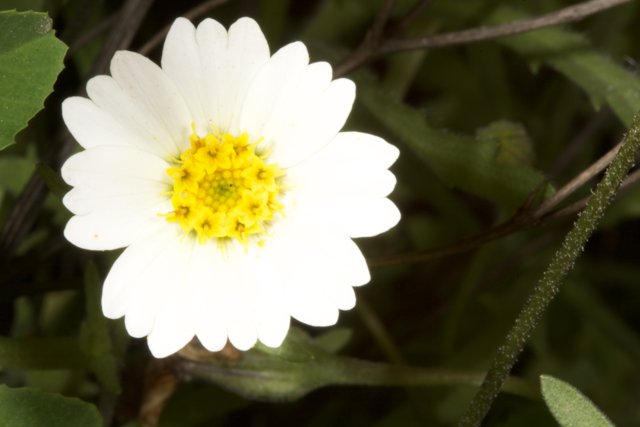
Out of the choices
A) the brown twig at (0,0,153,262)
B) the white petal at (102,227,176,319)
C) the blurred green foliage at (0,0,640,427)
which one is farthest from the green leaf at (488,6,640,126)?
the white petal at (102,227,176,319)

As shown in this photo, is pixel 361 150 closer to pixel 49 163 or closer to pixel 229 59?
pixel 229 59

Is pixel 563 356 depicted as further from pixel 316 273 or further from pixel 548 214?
pixel 316 273

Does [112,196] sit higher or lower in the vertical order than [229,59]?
lower

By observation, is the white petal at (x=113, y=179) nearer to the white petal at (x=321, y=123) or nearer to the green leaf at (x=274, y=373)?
the white petal at (x=321, y=123)

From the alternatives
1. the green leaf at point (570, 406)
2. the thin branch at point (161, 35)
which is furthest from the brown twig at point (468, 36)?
the green leaf at point (570, 406)

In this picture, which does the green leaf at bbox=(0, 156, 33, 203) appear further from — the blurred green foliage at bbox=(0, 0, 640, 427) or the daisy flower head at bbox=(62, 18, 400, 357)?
the daisy flower head at bbox=(62, 18, 400, 357)

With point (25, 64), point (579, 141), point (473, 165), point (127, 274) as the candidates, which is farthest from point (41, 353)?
point (579, 141)

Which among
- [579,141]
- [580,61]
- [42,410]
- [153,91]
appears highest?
[579,141]

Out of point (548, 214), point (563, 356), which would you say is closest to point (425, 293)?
point (563, 356)
